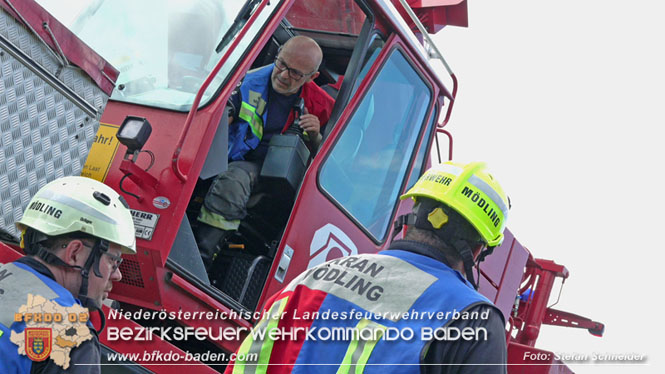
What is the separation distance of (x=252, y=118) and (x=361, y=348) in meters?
2.33

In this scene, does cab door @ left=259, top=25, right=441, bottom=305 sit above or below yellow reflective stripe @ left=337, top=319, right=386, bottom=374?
above

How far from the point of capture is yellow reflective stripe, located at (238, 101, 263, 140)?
169 inches

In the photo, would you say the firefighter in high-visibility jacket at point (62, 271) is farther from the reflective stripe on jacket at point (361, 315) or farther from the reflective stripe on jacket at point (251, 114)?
the reflective stripe on jacket at point (251, 114)

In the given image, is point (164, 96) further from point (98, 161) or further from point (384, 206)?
point (384, 206)

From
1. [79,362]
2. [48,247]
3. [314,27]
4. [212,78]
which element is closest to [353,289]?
[79,362]

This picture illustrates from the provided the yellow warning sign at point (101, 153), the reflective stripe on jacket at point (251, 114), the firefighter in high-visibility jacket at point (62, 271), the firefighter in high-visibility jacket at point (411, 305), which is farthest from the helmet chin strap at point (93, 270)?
the reflective stripe on jacket at point (251, 114)

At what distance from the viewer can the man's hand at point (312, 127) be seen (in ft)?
14.5

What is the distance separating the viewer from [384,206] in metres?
4.79

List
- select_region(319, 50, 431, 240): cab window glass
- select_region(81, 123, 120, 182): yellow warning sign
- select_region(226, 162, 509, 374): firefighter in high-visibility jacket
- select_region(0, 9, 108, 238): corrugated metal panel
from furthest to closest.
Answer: select_region(319, 50, 431, 240): cab window glass < select_region(81, 123, 120, 182): yellow warning sign < select_region(0, 9, 108, 238): corrugated metal panel < select_region(226, 162, 509, 374): firefighter in high-visibility jacket

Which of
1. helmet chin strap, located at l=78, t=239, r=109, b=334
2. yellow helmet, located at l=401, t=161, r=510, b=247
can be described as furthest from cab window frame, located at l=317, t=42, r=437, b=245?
yellow helmet, located at l=401, t=161, r=510, b=247

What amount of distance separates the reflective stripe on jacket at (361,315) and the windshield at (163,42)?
158cm

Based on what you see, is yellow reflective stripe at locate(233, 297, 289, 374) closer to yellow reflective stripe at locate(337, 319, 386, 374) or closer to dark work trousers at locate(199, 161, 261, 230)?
yellow reflective stripe at locate(337, 319, 386, 374)

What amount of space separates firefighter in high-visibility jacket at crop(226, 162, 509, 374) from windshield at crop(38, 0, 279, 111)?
158 cm

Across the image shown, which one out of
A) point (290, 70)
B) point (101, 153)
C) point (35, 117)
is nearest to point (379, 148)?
point (290, 70)
